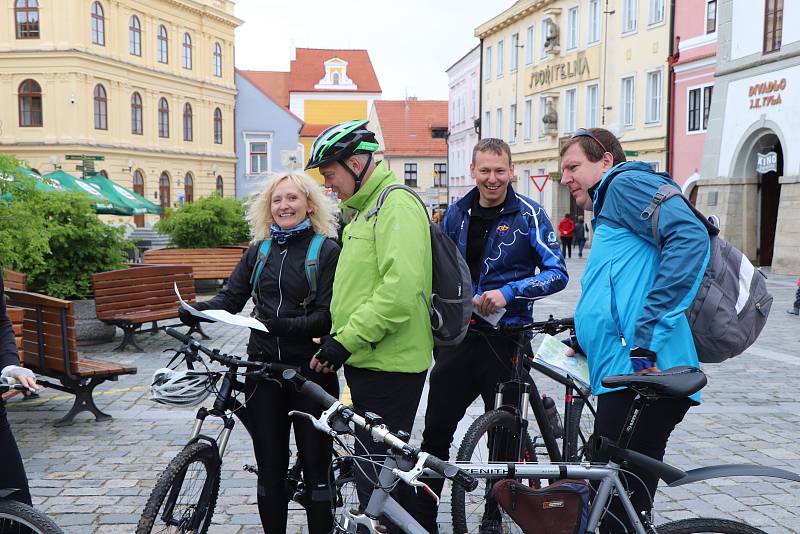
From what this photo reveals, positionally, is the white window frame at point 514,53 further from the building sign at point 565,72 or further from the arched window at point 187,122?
the arched window at point 187,122

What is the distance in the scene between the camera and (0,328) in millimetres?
3414

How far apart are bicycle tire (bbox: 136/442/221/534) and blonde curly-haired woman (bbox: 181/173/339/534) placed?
1.12ft

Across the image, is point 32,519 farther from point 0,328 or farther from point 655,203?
point 655,203

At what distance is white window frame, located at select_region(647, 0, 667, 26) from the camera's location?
100 ft

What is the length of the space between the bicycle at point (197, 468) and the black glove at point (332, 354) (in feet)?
0.79

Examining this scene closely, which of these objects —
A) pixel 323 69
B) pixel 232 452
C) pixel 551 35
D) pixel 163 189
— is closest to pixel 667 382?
pixel 232 452

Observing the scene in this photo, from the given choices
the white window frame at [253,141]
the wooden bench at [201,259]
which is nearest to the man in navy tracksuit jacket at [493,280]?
the wooden bench at [201,259]

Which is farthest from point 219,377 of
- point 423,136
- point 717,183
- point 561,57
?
point 423,136

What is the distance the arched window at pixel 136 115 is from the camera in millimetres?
49500

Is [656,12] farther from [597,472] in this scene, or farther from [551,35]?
[597,472]

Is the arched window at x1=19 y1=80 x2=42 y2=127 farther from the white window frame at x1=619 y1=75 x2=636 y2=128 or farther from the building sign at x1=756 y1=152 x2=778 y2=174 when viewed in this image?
the building sign at x1=756 y1=152 x2=778 y2=174

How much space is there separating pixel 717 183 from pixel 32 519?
24668 mm

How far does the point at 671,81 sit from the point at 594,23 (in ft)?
23.0

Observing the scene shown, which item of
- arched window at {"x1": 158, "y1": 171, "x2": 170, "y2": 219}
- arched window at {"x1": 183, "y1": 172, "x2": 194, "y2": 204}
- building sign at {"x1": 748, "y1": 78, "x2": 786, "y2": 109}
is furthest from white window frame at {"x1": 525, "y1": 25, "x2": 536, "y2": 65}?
arched window at {"x1": 183, "y1": 172, "x2": 194, "y2": 204}
